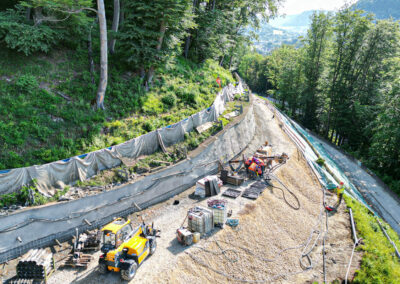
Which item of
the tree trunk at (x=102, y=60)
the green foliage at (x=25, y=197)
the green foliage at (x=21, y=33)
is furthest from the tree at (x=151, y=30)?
the green foliage at (x=25, y=197)

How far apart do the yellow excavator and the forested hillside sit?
5679 mm

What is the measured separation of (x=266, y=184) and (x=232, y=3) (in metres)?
28.9

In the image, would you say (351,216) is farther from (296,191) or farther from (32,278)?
(32,278)

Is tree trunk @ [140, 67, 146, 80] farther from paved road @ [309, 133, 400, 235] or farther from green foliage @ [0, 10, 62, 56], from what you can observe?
paved road @ [309, 133, 400, 235]

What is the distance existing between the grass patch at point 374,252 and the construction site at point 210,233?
1.60ft

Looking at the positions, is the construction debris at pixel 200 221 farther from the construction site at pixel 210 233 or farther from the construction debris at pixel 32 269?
the construction debris at pixel 32 269

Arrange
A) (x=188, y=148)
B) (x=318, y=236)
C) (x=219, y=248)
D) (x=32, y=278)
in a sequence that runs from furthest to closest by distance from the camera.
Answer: (x=188, y=148) → (x=318, y=236) → (x=219, y=248) → (x=32, y=278)

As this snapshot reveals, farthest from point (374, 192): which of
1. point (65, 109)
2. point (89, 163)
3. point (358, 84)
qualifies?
point (65, 109)

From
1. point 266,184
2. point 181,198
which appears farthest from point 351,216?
point 181,198

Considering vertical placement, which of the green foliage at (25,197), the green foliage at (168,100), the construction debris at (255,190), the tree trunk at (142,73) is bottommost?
the construction debris at (255,190)

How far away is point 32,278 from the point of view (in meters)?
10.5

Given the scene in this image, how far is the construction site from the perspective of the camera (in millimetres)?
11297

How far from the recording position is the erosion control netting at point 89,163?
40.5 feet

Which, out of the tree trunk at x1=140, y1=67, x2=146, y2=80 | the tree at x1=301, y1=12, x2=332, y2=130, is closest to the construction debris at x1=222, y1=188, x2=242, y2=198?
the tree trunk at x1=140, y1=67, x2=146, y2=80
